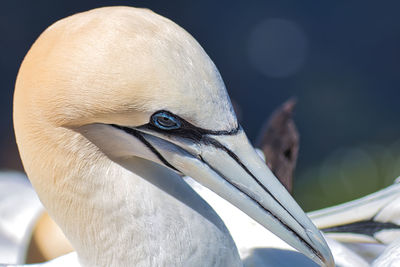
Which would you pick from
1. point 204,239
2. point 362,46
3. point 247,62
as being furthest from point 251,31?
point 204,239

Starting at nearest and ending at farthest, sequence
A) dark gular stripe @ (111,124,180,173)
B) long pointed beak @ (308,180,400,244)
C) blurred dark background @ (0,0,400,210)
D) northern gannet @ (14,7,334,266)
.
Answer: northern gannet @ (14,7,334,266), dark gular stripe @ (111,124,180,173), long pointed beak @ (308,180,400,244), blurred dark background @ (0,0,400,210)

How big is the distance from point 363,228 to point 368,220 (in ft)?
0.12

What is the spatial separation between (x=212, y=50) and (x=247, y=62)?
35cm

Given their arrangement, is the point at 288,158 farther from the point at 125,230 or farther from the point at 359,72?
the point at 359,72

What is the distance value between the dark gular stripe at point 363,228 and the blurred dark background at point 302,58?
8.89ft

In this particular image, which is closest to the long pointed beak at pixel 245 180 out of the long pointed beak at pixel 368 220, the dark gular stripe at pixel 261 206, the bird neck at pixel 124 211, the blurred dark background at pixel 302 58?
the dark gular stripe at pixel 261 206

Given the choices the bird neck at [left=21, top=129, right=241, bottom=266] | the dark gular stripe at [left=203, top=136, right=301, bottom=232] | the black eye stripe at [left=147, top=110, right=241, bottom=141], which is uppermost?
the black eye stripe at [left=147, top=110, right=241, bottom=141]

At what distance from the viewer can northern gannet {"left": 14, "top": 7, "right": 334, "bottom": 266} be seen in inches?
49.7

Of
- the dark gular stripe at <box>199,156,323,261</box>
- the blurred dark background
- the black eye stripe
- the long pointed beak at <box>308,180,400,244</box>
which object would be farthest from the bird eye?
the blurred dark background

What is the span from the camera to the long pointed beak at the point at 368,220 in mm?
2195

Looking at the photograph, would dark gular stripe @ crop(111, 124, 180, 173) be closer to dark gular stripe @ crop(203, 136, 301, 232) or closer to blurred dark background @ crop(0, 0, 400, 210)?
dark gular stripe @ crop(203, 136, 301, 232)

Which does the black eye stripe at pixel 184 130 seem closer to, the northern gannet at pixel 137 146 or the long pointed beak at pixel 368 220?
the northern gannet at pixel 137 146

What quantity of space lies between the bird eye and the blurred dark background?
3798mm

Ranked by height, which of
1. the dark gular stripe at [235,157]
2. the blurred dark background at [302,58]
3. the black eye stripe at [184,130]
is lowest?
the blurred dark background at [302,58]
